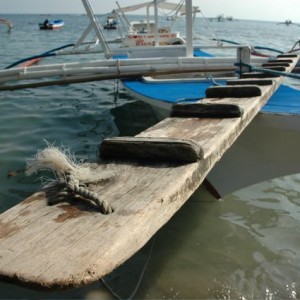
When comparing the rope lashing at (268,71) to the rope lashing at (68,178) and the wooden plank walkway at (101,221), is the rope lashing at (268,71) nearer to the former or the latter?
the wooden plank walkway at (101,221)

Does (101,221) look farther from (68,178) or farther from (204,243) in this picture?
(204,243)

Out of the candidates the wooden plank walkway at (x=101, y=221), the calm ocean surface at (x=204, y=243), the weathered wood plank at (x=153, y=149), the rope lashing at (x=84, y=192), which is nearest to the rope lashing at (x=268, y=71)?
the calm ocean surface at (x=204, y=243)

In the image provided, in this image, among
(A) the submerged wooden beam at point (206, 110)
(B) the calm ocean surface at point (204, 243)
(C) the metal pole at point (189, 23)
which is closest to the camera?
(A) the submerged wooden beam at point (206, 110)

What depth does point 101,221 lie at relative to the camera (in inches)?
62.9

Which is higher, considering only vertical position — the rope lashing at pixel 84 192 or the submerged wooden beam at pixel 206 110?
the rope lashing at pixel 84 192

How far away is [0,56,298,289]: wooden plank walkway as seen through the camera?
133cm

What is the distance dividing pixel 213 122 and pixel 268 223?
2166mm

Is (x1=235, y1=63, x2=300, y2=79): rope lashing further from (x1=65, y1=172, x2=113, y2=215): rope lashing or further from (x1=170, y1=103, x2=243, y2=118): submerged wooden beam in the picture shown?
(x1=65, y1=172, x2=113, y2=215): rope lashing

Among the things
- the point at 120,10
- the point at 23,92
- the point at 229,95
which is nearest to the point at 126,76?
the point at 229,95

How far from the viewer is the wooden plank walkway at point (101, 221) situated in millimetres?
1327

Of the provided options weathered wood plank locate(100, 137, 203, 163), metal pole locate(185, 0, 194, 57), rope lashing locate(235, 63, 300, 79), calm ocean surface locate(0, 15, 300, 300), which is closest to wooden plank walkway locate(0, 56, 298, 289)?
weathered wood plank locate(100, 137, 203, 163)

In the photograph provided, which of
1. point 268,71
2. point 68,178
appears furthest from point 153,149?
point 268,71

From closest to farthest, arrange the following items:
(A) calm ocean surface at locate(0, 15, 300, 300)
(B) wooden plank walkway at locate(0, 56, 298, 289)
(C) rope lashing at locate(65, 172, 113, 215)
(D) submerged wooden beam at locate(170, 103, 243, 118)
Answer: (B) wooden plank walkway at locate(0, 56, 298, 289) < (C) rope lashing at locate(65, 172, 113, 215) < (D) submerged wooden beam at locate(170, 103, 243, 118) < (A) calm ocean surface at locate(0, 15, 300, 300)

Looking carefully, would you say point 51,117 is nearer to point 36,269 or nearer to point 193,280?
point 193,280
